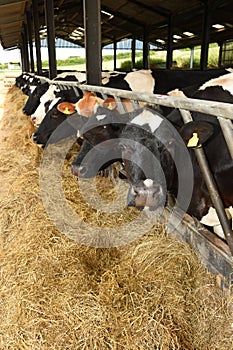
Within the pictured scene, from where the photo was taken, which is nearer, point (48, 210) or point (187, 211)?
point (187, 211)

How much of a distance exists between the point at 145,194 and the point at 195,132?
0.68 meters

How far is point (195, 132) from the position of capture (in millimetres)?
1932

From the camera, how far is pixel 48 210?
3.12 meters

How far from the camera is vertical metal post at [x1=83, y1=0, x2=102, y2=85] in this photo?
4.11 m

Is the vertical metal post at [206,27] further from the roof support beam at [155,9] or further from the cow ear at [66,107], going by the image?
the cow ear at [66,107]

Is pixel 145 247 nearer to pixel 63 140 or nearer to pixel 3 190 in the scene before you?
pixel 3 190

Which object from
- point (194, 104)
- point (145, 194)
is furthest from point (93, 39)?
point (194, 104)

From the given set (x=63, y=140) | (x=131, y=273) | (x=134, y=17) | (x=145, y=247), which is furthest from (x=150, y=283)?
(x=134, y=17)

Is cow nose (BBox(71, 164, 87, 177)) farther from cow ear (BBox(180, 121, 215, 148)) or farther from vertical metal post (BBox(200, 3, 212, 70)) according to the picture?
vertical metal post (BBox(200, 3, 212, 70))

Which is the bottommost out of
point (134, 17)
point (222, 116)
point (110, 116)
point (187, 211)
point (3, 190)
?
point (3, 190)

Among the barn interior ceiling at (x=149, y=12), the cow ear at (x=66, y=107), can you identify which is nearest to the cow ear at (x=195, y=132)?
the cow ear at (x=66, y=107)

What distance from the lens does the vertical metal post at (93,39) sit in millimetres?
4113

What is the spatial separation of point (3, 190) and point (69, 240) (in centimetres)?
181

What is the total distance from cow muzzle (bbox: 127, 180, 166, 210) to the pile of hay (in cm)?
31
